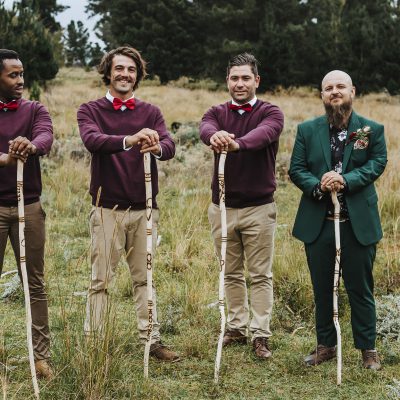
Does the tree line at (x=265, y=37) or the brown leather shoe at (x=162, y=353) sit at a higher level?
the tree line at (x=265, y=37)

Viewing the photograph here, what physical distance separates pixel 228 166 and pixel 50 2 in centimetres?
4205

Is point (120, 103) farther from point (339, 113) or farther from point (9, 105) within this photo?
point (339, 113)

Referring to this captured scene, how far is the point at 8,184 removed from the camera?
3.96 m

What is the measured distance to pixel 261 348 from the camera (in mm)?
4664

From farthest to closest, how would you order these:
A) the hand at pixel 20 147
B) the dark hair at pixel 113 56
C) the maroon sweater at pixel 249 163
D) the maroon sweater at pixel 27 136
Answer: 1. the maroon sweater at pixel 249 163
2. the dark hair at pixel 113 56
3. the maroon sweater at pixel 27 136
4. the hand at pixel 20 147

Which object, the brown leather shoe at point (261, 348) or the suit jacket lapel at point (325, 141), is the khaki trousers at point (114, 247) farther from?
the suit jacket lapel at point (325, 141)

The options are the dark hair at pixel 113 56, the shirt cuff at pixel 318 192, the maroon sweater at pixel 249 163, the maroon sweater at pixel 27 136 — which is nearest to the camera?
the maroon sweater at pixel 27 136

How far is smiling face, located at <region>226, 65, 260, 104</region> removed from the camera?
4.62m

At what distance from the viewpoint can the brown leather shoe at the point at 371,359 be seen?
14.4 feet

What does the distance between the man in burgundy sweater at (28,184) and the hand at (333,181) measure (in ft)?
6.30

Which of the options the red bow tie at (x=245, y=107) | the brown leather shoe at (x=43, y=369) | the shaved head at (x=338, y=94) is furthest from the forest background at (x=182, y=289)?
the shaved head at (x=338, y=94)

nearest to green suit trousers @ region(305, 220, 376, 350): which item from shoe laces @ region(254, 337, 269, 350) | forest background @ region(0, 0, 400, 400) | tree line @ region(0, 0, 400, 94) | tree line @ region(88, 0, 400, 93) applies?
forest background @ region(0, 0, 400, 400)

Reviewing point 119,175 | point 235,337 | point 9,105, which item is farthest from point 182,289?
point 9,105

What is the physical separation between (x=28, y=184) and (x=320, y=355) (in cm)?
252
